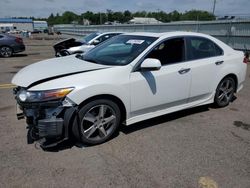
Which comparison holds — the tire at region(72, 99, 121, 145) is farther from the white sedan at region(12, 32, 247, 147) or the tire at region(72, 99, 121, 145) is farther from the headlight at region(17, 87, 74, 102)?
the headlight at region(17, 87, 74, 102)

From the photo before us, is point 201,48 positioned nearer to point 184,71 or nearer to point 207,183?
point 184,71

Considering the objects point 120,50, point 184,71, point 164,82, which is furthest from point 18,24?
point 164,82

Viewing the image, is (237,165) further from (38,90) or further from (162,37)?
(38,90)

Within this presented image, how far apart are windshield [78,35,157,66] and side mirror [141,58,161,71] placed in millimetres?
222

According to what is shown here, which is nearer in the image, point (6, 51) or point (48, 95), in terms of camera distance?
point (48, 95)

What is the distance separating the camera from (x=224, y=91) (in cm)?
539

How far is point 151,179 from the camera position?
2.98 metres

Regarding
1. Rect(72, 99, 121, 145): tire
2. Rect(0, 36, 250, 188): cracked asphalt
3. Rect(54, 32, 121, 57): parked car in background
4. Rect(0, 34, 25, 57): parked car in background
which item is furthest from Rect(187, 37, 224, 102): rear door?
Rect(0, 34, 25, 57): parked car in background

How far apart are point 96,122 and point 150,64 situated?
1.18m

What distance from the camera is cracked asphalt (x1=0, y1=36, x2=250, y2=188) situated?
9.71 ft

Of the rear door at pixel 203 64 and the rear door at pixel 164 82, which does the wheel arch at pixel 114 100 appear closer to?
the rear door at pixel 164 82

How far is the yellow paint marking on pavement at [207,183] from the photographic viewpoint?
2.87 meters

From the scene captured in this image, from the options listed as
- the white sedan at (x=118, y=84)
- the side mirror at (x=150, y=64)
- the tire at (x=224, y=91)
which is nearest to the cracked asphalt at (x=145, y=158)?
the white sedan at (x=118, y=84)

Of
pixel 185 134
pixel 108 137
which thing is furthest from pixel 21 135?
pixel 185 134
